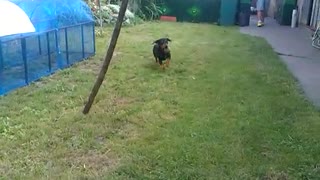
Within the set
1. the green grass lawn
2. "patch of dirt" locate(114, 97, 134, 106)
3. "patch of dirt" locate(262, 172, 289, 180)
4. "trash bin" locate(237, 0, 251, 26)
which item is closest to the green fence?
"trash bin" locate(237, 0, 251, 26)

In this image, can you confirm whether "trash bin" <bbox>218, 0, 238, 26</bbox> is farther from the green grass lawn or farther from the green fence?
the green grass lawn

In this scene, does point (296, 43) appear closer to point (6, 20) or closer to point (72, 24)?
point (72, 24)

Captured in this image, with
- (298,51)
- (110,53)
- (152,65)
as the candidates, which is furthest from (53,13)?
(298,51)

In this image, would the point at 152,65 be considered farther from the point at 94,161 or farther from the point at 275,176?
the point at 275,176

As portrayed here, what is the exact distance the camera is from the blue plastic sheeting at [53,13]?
7.03m

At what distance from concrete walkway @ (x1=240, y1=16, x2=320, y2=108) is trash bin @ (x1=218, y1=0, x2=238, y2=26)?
77 cm

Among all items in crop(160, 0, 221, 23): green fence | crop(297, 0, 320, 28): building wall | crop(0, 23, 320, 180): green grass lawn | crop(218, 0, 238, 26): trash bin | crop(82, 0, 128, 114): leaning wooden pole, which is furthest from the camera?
crop(160, 0, 221, 23): green fence

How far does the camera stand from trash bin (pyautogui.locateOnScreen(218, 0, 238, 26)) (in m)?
15.0

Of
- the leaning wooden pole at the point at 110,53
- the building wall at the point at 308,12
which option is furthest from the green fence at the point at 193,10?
the leaning wooden pole at the point at 110,53

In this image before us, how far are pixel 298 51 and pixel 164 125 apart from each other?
6.13 meters

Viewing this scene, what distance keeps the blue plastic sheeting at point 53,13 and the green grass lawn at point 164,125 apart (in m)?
0.90

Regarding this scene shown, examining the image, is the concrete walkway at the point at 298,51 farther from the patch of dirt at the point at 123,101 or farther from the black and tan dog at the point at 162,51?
the patch of dirt at the point at 123,101

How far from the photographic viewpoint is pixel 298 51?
31.8ft

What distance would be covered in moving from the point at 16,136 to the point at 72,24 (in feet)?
13.3
